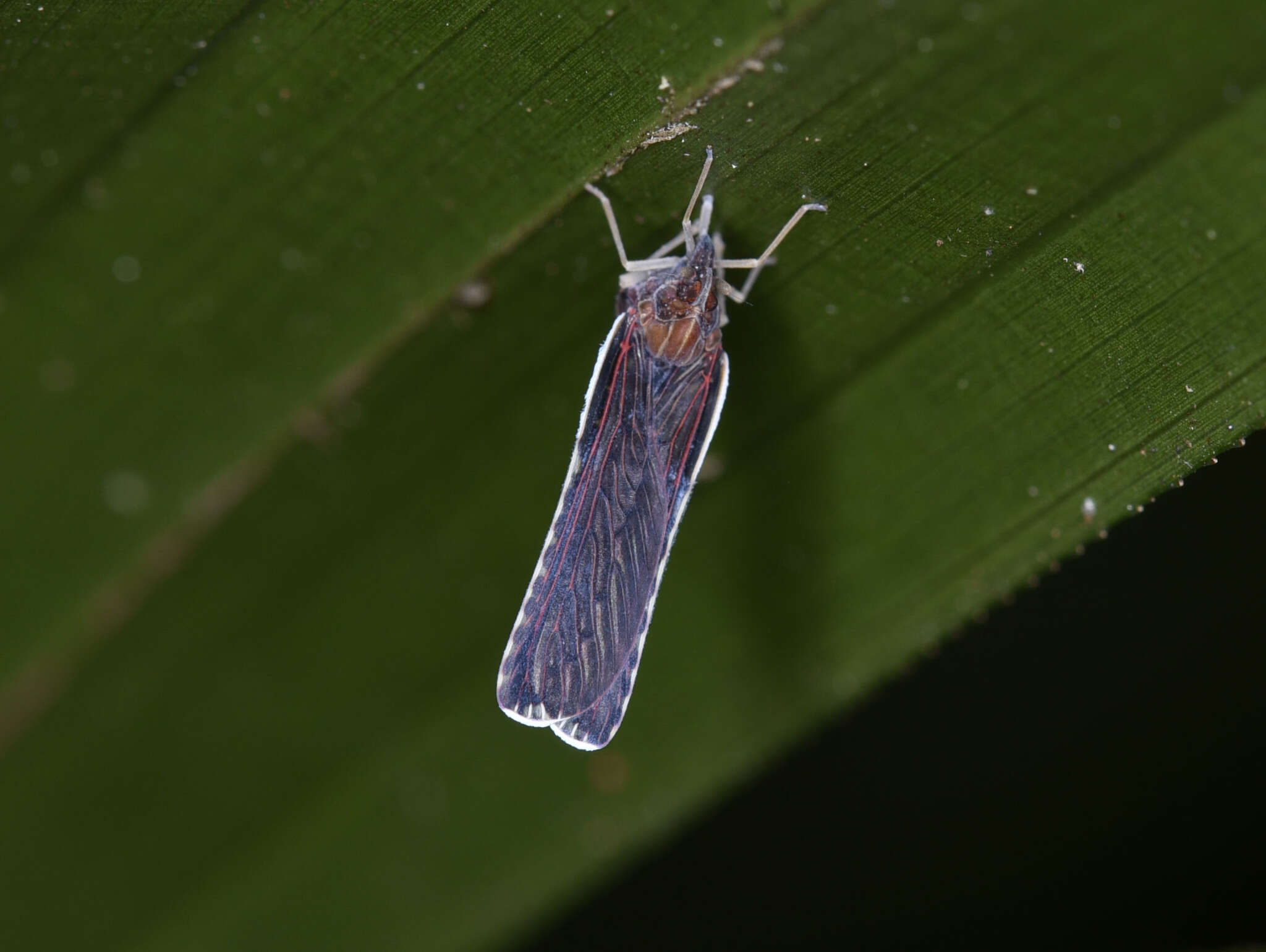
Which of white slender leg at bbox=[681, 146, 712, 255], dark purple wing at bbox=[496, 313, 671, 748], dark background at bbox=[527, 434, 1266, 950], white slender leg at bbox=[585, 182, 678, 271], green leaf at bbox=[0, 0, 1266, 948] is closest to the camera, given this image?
green leaf at bbox=[0, 0, 1266, 948]

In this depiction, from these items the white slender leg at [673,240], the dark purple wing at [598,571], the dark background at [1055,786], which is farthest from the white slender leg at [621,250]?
the dark background at [1055,786]

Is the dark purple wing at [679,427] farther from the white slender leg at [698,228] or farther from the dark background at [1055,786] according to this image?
the dark background at [1055,786]

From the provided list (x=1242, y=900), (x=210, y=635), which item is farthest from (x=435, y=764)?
(x=1242, y=900)

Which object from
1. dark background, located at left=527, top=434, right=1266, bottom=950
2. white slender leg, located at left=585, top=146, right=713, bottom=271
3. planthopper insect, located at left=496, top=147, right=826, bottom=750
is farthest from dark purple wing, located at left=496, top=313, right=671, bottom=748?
dark background, located at left=527, top=434, right=1266, bottom=950

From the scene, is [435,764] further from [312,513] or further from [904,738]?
[904,738]

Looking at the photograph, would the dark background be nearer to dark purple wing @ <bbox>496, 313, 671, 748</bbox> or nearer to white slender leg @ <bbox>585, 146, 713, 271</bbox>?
dark purple wing @ <bbox>496, 313, 671, 748</bbox>

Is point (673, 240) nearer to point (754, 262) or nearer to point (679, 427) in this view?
point (754, 262)
